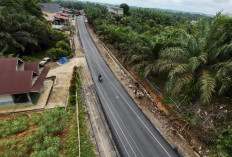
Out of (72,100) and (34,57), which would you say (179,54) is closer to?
(72,100)

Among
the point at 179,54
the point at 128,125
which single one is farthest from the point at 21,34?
the point at 179,54

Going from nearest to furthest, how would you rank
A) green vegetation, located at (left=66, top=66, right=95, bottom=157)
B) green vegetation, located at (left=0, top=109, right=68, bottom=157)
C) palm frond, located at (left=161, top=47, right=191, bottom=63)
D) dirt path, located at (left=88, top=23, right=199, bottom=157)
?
green vegetation, located at (left=0, top=109, right=68, bottom=157) → green vegetation, located at (left=66, top=66, right=95, bottom=157) → dirt path, located at (left=88, top=23, right=199, bottom=157) → palm frond, located at (left=161, top=47, right=191, bottom=63)

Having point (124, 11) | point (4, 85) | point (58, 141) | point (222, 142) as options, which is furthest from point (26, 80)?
point (124, 11)

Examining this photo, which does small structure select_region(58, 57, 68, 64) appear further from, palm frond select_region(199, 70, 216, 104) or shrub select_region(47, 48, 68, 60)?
palm frond select_region(199, 70, 216, 104)

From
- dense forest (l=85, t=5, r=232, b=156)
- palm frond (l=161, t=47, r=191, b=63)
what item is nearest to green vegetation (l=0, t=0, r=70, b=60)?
palm frond (l=161, t=47, r=191, b=63)

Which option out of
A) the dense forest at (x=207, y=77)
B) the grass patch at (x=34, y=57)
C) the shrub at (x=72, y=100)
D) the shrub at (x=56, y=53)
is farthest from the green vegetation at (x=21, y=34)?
the dense forest at (x=207, y=77)

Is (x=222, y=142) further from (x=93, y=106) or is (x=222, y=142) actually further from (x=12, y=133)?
(x=12, y=133)
